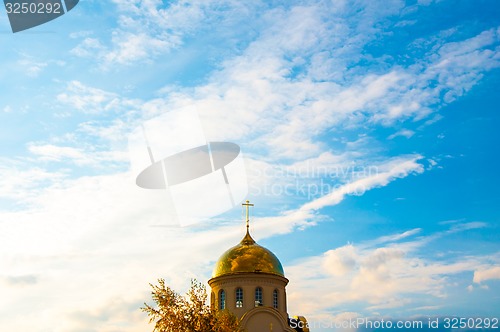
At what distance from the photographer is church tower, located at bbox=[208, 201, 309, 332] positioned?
35.2 meters

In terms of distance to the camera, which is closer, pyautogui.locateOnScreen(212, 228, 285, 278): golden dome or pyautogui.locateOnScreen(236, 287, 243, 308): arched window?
pyautogui.locateOnScreen(236, 287, 243, 308): arched window

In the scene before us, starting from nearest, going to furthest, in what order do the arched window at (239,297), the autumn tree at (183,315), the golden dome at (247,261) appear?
the autumn tree at (183,315) → the arched window at (239,297) → the golden dome at (247,261)

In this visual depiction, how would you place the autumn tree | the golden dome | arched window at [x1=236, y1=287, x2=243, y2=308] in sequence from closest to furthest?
the autumn tree
arched window at [x1=236, y1=287, x2=243, y2=308]
the golden dome

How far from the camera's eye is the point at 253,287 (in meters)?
36.6

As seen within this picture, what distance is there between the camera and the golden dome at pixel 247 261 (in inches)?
1457

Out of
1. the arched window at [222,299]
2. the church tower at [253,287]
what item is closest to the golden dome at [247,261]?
the church tower at [253,287]

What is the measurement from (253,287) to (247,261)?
5.60 feet

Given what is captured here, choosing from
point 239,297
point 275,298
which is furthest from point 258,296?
point 275,298

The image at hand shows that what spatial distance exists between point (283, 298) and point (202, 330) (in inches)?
564

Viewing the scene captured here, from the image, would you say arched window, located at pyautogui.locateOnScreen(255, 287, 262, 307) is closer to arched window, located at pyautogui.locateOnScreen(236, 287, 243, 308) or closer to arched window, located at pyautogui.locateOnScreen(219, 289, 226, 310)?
arched window, located at pyautogui.locateOnScreen(236, 287, 243, 308)

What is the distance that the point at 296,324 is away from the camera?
39000 millimetres

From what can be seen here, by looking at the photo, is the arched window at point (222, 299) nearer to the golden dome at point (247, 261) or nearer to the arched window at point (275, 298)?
the golden dome at point (247, 261)

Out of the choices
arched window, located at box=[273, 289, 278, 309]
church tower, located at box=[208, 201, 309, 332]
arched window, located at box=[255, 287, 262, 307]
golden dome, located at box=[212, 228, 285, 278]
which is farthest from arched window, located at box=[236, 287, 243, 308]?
arched window, located at box=[273, 289, 278, 309]

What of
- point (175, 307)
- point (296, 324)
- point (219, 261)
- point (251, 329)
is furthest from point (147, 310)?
point (296, 324)
